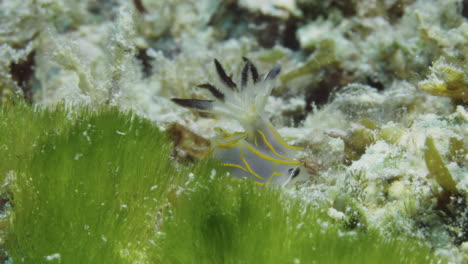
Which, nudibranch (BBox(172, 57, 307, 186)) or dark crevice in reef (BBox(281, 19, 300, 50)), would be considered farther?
dark crevice in reef (BBox(281, 19, 300, 50))

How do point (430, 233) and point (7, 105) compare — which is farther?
point (7, 105)

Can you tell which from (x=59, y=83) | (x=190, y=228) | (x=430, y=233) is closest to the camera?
(x=190, y=228)

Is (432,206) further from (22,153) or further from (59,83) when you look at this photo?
(59,83)

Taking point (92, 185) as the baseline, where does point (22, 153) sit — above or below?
below

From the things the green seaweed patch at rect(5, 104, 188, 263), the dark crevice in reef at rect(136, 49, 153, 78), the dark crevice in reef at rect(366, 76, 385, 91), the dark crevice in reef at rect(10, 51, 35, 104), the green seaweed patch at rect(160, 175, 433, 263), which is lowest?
the dark crevice in reef at rect(10, 51, 35, 104)

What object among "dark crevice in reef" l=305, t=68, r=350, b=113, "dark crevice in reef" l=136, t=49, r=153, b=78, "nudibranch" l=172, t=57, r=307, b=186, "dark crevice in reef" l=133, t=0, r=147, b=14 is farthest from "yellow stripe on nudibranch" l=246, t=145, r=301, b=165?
"dark crevice in reef" l=133, t=0, r=147, b=14

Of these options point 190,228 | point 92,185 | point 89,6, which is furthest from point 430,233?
point 89,6

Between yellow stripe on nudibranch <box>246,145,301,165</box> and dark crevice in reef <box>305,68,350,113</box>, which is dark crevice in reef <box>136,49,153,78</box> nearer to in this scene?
dark crevice in reef <box>305,68,350,113</box>
